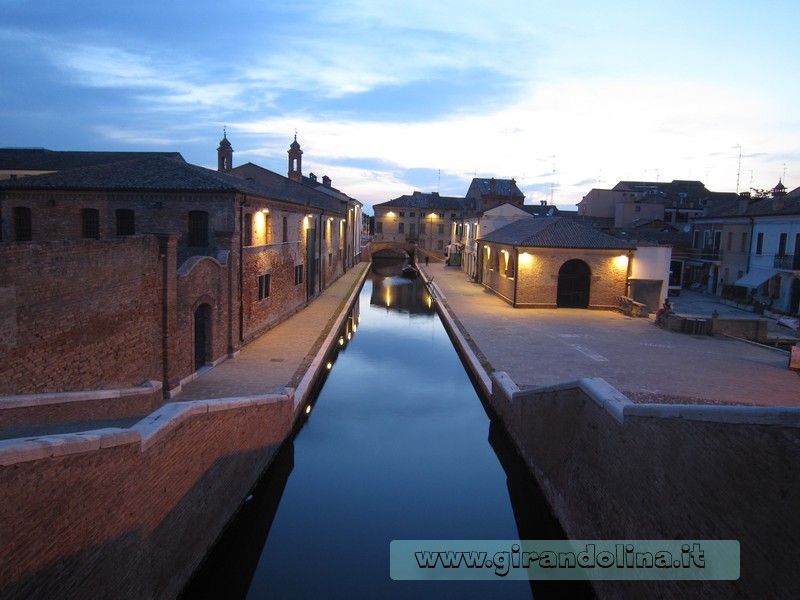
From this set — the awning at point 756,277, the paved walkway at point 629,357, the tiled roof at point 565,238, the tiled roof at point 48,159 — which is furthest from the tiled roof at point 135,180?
the tiled roof at point 48,159

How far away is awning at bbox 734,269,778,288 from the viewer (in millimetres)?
32000

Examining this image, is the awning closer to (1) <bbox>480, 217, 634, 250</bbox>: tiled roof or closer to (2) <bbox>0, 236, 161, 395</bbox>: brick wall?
(1) <bbox>480, 217, 634, 250</bbox>: tiled roof

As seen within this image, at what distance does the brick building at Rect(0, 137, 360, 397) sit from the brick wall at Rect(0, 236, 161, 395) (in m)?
0.02

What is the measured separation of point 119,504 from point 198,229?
12.3 metres

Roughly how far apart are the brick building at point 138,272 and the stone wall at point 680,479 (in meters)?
8.59

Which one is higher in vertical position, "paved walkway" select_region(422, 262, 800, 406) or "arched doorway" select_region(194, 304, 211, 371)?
"arched doorway" select_region(194, 304, 211, 371)

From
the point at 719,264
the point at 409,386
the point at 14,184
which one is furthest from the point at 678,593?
the point at 719,264

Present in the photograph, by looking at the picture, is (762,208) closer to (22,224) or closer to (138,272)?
(138,272)

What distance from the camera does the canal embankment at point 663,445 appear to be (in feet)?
17.8

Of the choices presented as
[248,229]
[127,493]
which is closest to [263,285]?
[248,229]

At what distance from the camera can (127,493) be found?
22.3 ft

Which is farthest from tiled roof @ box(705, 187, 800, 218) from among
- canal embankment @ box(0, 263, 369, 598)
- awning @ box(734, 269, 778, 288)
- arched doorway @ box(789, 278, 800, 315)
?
canal embankment @ box(0, 263, 369, 598)

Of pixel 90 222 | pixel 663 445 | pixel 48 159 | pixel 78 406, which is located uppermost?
pixel 48 159

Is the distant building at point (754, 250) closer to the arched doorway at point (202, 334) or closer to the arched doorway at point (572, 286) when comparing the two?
the arched doorway at point (572, 286)
